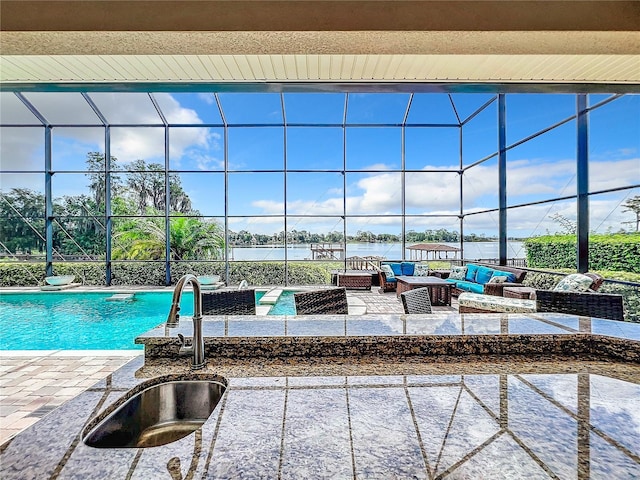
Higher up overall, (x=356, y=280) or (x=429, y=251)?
(x=429, y=251)

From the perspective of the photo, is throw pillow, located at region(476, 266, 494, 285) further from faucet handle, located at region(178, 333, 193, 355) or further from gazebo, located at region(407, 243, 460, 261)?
faucet handle, located at region(178, 333, 193, 355)

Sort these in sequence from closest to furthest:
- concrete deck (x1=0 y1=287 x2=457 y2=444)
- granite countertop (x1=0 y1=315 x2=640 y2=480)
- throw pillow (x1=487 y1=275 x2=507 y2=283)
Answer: granite countertop (x1=0 y1=315 x2=640 y2=480) < concrete deck (x1=0 y1=287 x2=457 y2=444) < throw pillow (x1=487 y1=275 x2=507 y2=283)

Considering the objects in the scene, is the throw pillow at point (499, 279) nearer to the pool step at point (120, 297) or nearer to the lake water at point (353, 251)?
the lake water at point (353, 251)

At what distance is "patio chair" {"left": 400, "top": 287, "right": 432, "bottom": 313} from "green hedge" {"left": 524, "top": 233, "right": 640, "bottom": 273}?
196 inches

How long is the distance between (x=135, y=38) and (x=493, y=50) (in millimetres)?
1972

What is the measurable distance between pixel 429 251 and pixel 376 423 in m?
9.25

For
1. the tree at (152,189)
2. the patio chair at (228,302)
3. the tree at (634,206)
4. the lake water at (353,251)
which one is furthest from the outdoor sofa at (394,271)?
the patio chair at (228,302)

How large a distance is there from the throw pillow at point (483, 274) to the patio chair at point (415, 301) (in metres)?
5.56

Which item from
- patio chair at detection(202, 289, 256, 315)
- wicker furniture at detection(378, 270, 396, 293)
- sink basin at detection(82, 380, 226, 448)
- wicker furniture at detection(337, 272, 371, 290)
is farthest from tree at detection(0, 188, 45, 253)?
sink basin at detection(82, 380, 226, 448)

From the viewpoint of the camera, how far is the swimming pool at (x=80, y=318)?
5039mm

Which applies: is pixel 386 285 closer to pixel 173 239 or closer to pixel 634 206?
pixel 634 206

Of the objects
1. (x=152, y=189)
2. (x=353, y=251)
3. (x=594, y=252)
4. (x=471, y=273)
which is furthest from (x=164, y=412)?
(x=152, y=189)

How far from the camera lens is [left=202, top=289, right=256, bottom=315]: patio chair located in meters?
2.33

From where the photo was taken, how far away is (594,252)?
5.91 m
